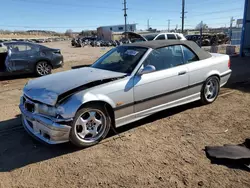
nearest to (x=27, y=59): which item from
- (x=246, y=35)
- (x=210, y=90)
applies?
(x=210, y=90)

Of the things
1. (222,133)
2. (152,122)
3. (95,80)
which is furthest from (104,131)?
(222,133)

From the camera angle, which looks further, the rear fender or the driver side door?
the rear fender

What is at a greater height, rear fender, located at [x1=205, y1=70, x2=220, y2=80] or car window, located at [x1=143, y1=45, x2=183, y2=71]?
car window, located at [x1=143, y1=45, x2=183, y2=71]

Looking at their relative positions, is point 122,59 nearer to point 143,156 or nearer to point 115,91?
point 115,91

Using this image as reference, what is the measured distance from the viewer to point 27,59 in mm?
8922

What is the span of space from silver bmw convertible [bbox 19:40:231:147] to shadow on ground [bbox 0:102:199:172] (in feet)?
0.75

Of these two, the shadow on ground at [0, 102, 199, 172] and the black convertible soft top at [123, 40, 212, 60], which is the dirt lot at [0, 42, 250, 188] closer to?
the shadow on ground at [0, 102, 199, 172]

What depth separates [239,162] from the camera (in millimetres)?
2984

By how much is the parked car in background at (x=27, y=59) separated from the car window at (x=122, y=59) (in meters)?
5.31

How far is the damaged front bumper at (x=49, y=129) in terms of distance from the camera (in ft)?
10.4

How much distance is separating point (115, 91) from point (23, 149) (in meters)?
1.69

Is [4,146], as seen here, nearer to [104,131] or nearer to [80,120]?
[80,120]

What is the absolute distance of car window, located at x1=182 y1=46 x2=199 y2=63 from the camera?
4.67 metres

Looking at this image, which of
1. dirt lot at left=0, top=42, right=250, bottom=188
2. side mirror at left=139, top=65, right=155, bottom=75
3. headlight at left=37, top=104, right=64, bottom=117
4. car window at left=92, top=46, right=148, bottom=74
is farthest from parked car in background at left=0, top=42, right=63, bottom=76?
side mirror at left=139, top=65, right=155, bottom=75
